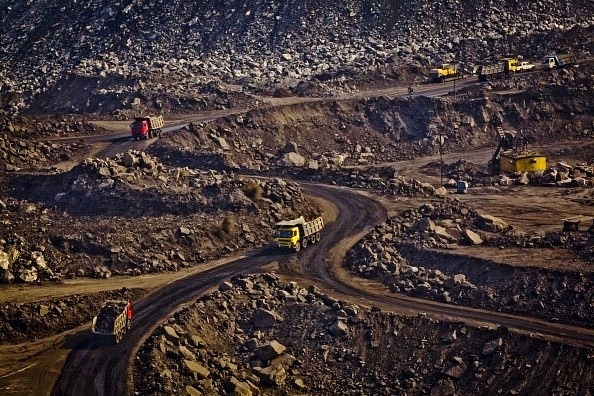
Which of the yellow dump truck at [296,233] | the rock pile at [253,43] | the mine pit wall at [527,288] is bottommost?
the mine pit wall at [527,288]

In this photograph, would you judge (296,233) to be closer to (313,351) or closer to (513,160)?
(313,351)

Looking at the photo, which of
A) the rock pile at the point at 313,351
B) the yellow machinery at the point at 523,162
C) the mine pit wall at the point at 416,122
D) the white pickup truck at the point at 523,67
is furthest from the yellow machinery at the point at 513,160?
the rock pile at the point at 313,351

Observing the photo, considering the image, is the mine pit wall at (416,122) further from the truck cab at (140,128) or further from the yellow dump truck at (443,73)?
the yellow dump truck at (443,73)

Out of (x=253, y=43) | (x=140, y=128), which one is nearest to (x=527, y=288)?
(x=140, y=128)

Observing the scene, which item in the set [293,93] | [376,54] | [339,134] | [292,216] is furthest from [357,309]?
[376,54]

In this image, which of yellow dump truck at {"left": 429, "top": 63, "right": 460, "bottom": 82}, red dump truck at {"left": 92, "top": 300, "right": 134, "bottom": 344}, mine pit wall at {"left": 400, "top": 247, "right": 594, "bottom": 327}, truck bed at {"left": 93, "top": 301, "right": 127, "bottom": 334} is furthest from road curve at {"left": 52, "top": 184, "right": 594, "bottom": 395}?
yellow dump truck at {"left": 429, "top": 63, "right": 460, "bottom": 82}
